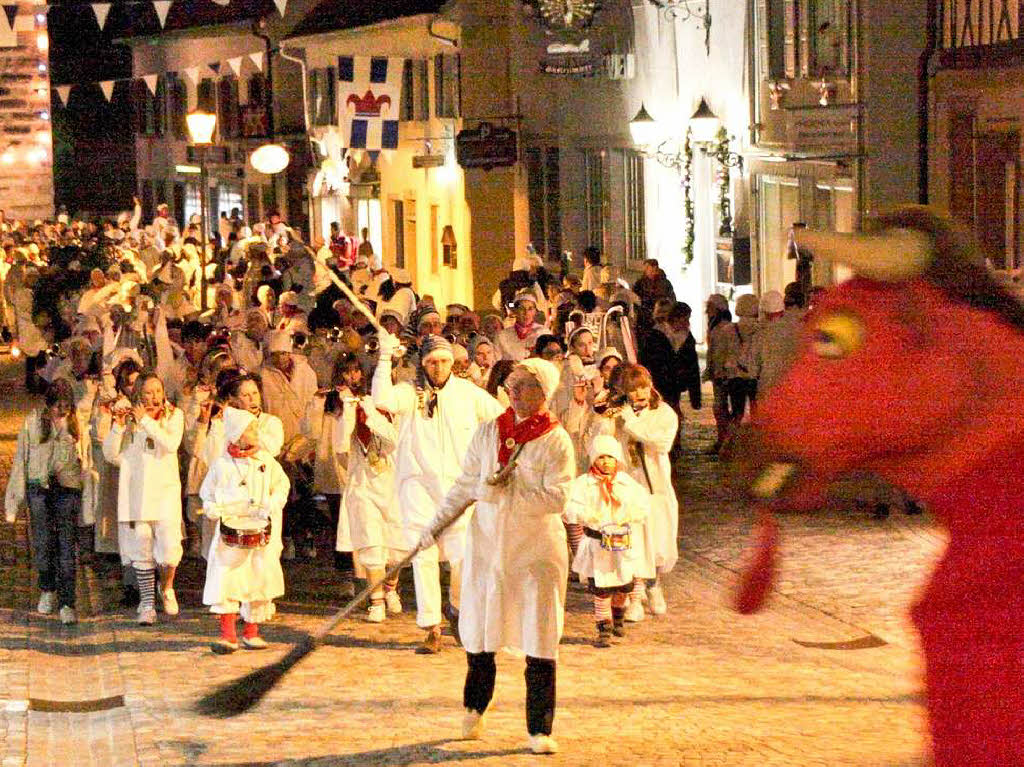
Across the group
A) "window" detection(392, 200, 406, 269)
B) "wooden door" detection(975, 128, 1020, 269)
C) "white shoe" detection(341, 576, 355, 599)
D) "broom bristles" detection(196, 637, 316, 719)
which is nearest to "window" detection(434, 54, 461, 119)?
"window" detection(392, 200, 406, 269)

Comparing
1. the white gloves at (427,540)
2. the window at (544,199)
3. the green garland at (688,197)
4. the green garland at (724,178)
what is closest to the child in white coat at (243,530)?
the white gloves at (427,540)

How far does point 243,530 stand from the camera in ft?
38.0

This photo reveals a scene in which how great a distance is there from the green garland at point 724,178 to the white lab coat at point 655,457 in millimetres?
15420

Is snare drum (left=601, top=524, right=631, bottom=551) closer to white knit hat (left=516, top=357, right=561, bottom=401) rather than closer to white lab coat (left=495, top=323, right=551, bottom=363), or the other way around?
white knit hat (left=516, top=357, right=561, bottom=401)

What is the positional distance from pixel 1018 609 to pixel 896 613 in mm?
8673

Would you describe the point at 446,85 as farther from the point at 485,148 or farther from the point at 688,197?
the point at 688,197

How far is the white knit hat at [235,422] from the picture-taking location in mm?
11719

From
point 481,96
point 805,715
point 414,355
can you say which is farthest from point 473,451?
point 481,96

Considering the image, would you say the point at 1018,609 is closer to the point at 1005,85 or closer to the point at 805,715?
the point at 805,715

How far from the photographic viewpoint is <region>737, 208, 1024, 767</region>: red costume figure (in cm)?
347

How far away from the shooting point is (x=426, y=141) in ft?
133

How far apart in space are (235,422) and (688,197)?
17969 millimetres

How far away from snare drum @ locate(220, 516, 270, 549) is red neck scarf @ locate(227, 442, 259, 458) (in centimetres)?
36

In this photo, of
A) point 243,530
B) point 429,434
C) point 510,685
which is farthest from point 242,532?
point 510,685
